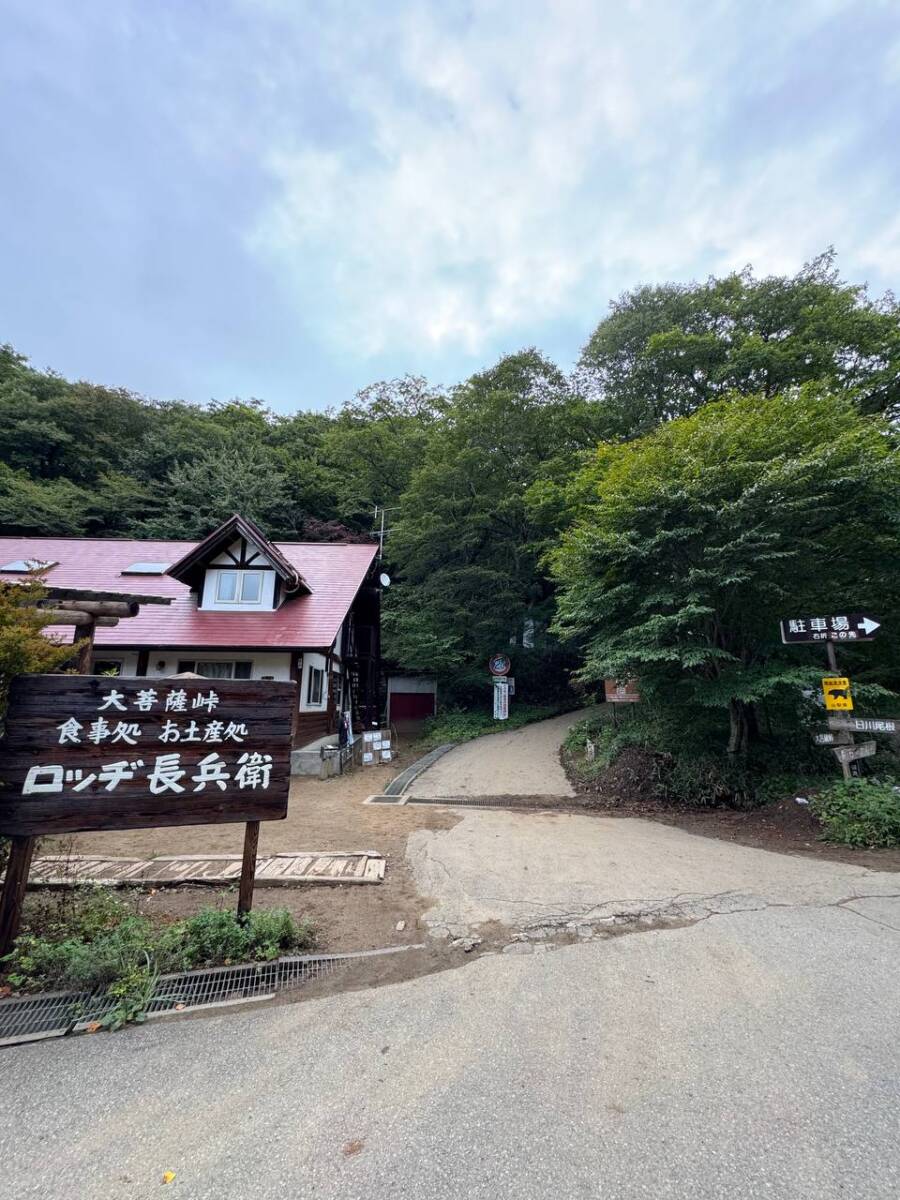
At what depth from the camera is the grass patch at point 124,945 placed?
3.02m

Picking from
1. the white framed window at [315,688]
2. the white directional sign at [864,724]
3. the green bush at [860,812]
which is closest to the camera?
A: the green bush at [860,812]

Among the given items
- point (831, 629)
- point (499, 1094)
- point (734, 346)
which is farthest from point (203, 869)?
point (734, 346)

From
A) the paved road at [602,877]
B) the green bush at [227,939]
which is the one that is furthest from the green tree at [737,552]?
the green bush at [227,939]

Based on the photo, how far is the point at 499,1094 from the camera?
86.4 inches

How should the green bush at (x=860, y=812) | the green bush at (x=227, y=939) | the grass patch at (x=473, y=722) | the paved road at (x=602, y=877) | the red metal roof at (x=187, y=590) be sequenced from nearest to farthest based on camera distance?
the green bush at (x=227, y=939), the paved road at (x=602, y=877), the green bush at (x=860, y=812), the red metal roof at (x=187, y=590), the grass patch at (x=473, y=722)

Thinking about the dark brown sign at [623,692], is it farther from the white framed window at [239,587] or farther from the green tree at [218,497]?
the green tree at [218,497]

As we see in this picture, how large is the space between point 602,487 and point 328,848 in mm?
7156

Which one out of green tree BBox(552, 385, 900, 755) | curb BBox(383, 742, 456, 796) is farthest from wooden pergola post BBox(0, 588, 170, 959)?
green tree BBox(552, 385, 900, 755)

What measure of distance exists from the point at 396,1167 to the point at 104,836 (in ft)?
21.4

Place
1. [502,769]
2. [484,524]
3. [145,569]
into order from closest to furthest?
[502,769]
[145,569]
[484,524]

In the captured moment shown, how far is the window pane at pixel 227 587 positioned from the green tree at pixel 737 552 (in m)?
9.51

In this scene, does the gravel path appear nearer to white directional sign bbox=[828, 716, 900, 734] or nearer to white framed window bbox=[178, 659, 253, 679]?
white directional sign bbox=[828, 716, 900, 734]

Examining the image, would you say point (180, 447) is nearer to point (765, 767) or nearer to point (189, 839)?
point (189, 839)

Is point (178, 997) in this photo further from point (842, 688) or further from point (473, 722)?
point (473, 722)
